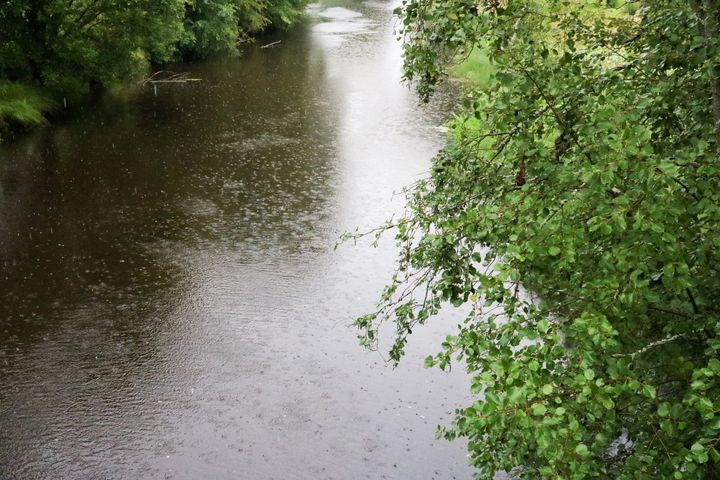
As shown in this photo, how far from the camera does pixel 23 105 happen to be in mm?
24812

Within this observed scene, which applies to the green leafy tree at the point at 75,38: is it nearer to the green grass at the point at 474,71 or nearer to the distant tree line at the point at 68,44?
the distant tree line at the point at 68,44

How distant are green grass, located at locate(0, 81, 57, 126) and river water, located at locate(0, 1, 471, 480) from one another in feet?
2.86

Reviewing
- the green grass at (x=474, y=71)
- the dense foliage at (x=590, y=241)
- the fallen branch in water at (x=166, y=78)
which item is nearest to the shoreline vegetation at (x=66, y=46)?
the fallen branch in water at (x=166, y=78)

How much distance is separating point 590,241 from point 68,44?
25.8 metres

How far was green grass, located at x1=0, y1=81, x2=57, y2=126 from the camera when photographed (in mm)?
24016

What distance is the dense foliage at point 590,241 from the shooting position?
12.0ft

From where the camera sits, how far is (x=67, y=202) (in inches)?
739

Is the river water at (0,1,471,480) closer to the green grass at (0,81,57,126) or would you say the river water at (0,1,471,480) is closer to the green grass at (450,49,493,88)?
the green grass at (0,81,57,126)

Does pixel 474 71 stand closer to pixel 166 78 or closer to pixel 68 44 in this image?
pixel 166 78

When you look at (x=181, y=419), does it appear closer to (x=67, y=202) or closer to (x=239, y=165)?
(x=67, y=202)

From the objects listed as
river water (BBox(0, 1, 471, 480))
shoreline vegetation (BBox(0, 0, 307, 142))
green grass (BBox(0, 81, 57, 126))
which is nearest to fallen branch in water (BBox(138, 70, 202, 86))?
shoreline vegetation (BBox(0, 0, 307, 142))

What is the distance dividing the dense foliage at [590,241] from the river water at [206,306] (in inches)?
220

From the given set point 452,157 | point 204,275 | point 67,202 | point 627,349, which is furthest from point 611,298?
point 67,202

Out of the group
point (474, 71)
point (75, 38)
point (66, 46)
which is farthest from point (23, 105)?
point (474, 71)
